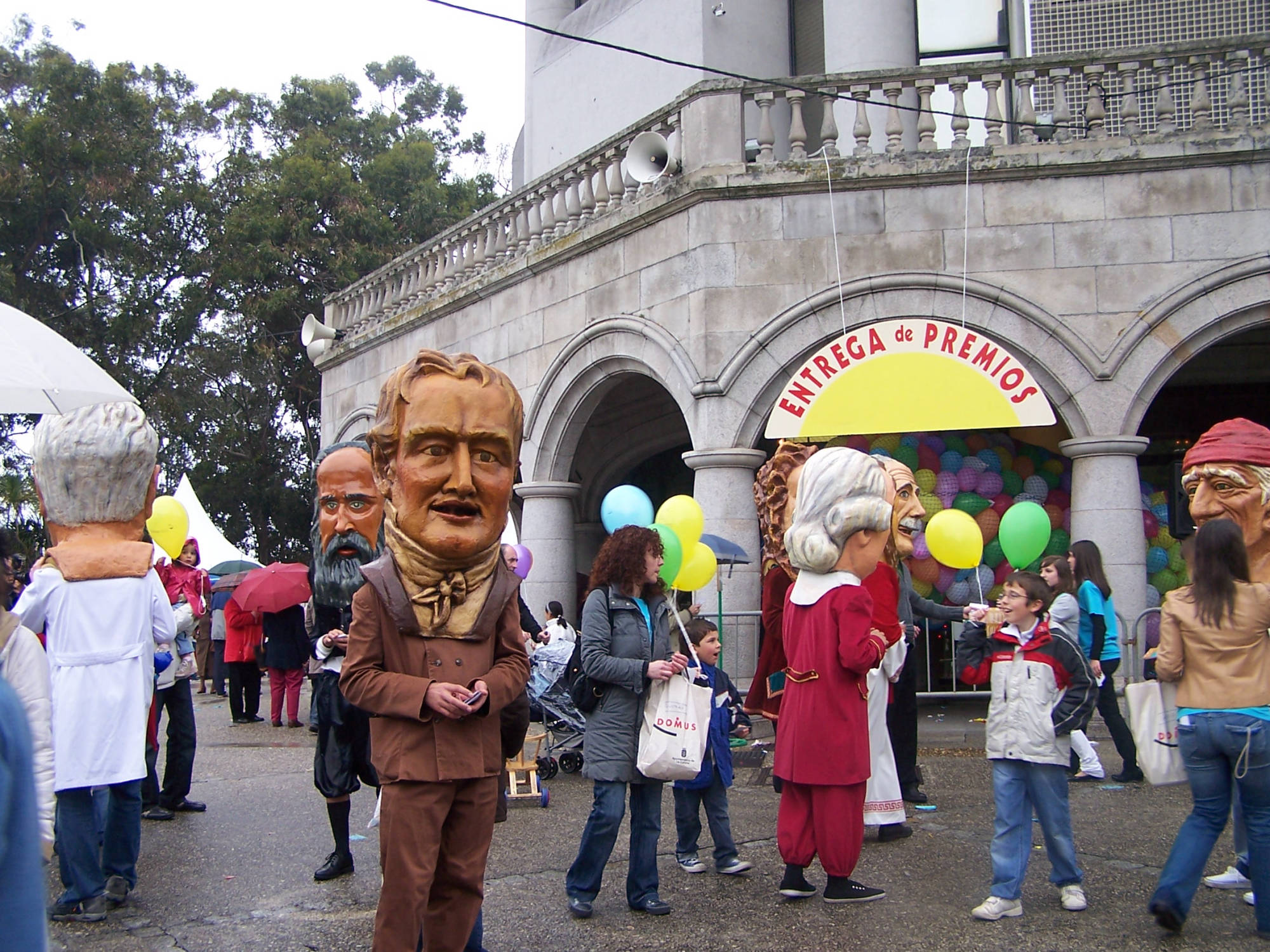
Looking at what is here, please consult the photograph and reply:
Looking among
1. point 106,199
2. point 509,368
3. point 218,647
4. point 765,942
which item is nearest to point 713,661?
point 765,942

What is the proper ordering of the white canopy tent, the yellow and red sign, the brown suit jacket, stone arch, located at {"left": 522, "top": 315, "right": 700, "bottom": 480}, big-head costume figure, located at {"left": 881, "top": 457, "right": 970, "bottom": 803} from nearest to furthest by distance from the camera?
the brown suit jacket → big-head costume figure, located at {"left": 881, "top": 457, "right": 970, "bottom": 803} → the yellow and red sign → stone arch, located at {"left": 522, "top": 315, "right": 700, "bottom": 480} → the white canopy tent

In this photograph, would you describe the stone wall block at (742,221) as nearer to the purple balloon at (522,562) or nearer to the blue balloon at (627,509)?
the purple balloon at (522,562)

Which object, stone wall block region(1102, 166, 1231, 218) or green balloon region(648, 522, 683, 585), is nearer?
green balloon region(648, 522, 683, 585)

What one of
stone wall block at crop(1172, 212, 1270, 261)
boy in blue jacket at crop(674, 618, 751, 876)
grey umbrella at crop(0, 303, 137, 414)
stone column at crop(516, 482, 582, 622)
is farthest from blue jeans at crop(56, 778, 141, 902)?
stone wall block at crop(1172, 212, 1270, 261)

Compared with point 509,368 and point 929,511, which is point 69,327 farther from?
point 929,511

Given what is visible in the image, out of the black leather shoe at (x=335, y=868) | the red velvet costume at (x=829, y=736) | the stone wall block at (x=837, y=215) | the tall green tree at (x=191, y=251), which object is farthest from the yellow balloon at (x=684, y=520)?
the tall green tree at (x=191, y=251)

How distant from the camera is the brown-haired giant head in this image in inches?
158

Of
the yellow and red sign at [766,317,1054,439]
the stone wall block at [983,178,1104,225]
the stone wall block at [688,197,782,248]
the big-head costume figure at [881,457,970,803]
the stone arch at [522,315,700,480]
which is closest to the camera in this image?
the big-head costume figure at [881,457,970,803]

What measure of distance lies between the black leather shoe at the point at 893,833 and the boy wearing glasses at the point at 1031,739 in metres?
1.17

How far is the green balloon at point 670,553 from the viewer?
6598 mm

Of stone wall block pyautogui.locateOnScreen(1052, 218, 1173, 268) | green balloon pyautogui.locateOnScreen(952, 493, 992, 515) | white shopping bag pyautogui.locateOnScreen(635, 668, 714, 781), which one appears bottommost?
white shopping bag pyautogui.locateOnScreen(635, 668, 714, 781)

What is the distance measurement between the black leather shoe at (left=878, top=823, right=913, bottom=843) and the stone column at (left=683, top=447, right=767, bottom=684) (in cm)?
379

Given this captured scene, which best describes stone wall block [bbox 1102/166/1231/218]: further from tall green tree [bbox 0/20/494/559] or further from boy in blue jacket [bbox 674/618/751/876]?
tall green tree [bbox 0/20/494/559]

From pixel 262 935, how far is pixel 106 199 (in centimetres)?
2408
